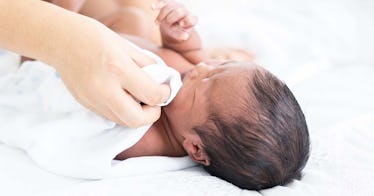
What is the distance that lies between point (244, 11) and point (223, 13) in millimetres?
89

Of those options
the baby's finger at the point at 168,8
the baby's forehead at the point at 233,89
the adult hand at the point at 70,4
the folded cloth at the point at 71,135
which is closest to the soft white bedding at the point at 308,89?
the folded cloth at the point at 71,135

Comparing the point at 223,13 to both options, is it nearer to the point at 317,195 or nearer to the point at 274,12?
the point at 274,12

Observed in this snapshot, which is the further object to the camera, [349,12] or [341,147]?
[349,12]

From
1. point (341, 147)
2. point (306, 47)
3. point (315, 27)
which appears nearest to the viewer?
point (341, 147)

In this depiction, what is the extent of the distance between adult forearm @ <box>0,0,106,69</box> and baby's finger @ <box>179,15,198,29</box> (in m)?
0.37

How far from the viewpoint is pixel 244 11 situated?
1769 mm

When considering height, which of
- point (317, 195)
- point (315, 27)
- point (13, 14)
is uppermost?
point (13, 14)

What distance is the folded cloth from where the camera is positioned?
86 cm

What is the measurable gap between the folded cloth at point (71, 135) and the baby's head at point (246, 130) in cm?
7

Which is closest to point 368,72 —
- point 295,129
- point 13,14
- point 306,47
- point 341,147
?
point 306,47

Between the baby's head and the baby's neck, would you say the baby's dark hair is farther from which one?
the baby's neck

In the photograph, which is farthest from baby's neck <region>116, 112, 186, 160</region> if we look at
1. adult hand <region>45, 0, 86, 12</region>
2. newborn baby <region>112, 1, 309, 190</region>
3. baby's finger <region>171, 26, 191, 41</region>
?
adult hand <region>45, 0, 86, 12</region>

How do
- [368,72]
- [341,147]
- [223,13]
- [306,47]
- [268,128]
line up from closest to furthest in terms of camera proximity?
1. [268,128]
2. [341,147]
3. [368,72]
4. [306,47]
5. [223,13]

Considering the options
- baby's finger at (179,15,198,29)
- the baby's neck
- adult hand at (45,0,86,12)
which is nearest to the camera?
the baby's neck
